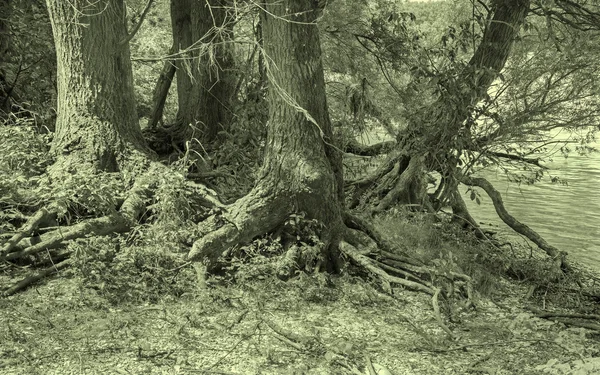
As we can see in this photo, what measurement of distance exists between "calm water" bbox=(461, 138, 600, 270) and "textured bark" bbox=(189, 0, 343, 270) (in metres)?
4.97

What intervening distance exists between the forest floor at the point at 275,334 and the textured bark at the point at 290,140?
2.30 feet

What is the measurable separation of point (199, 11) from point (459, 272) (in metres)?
5.46

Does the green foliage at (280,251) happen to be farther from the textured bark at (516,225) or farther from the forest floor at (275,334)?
the textured bark at (516,225)

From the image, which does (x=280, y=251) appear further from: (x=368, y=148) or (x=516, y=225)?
(x=368, y=148)

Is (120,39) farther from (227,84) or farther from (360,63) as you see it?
(360,63)

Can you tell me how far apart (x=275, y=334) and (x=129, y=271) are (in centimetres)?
174

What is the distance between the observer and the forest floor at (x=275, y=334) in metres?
5.51

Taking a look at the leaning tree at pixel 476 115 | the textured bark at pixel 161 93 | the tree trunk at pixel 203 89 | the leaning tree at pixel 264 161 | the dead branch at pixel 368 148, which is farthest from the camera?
the dead branch at pixel 368 148

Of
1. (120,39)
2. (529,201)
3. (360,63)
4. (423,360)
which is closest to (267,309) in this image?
(423,360)

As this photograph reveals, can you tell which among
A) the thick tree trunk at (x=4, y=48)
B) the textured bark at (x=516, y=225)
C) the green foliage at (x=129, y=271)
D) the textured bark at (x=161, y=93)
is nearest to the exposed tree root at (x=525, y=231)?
the textured bark at (x=516, y=225)

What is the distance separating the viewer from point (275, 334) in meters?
6.15

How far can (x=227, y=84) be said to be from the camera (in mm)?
10609

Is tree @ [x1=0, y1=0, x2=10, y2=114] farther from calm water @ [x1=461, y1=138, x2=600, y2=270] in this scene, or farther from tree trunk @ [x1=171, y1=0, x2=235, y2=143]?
calm water @ [x1=461, y1=138, x2=600, y2=270]

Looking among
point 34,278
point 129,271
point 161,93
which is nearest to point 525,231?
point 161,93
